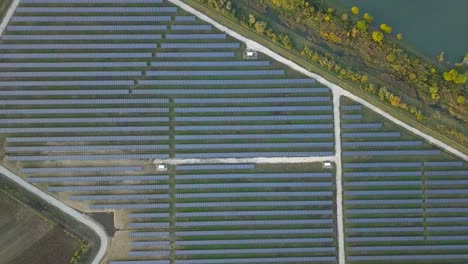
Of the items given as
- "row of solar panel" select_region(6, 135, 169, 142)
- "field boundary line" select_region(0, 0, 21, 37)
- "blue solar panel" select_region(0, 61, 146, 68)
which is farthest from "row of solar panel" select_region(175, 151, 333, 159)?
"field boundary line" select_region(0, 0, 21, 37)

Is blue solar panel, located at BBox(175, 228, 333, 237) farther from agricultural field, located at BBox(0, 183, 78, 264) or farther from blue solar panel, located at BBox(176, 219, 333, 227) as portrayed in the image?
agricultural field, located at BBox(0, 183, 78, 264)

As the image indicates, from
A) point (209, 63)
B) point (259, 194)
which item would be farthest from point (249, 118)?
point (259, 194)

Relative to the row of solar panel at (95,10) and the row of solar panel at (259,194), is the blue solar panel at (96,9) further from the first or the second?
the row of solar panel at (259,194)

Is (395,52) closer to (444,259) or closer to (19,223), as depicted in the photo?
(444,259)

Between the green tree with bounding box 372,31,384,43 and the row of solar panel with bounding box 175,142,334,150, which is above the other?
the green tree with bounding box 372,31,384,43

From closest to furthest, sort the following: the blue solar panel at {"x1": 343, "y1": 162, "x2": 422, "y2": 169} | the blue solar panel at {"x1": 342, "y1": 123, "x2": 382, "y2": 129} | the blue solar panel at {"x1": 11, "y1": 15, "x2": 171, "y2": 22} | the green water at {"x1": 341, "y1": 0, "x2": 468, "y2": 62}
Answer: the blue solar panel at {"x1": 11, "y1": 15, "x2": 171, "y2": 22}
the blue solar panel at {"x1": 343, "y1": 162, "x2": 422, "y2": 169}
the blue solar panel at {"x1": 342, "y1": 123, "x2": 382, "y2": 129}
the green water at {"x1": 341, "y1": 0, "x2": 468, "y2": 62}
